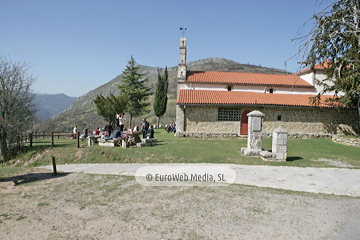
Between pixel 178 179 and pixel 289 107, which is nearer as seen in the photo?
pixel 178 179

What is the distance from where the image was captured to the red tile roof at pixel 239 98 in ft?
63.1

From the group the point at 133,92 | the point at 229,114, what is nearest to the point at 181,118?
the point at 229,114

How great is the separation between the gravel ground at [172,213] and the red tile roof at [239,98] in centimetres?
1274

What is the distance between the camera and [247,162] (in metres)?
10.6

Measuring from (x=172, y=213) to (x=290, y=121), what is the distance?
17.5 m

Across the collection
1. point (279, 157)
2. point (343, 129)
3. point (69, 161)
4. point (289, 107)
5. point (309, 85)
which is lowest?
point (69, 161)

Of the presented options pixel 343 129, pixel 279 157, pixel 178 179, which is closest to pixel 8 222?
pixel 178 179

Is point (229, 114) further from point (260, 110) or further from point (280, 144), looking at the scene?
point (280, 144)

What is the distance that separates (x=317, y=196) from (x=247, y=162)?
431 centimetres

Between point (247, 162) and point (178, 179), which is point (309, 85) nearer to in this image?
point (247, 162)

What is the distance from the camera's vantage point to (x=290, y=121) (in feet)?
64.2

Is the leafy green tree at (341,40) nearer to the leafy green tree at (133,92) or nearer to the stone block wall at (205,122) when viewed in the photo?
the stone block wall at (205,122)

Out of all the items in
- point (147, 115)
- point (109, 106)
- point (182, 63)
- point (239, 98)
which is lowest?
point (147, 115)

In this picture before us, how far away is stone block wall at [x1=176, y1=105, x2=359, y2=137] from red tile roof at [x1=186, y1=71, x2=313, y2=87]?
3.47m
